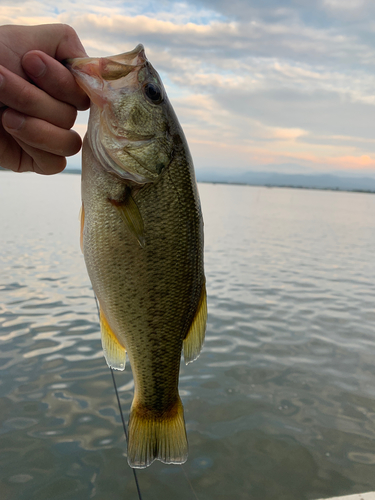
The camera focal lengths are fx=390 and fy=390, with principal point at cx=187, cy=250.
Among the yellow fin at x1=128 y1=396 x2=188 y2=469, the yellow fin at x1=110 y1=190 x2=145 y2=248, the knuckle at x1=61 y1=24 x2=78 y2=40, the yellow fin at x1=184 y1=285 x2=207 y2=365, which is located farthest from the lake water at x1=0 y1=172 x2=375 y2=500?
the knuckle at x1=61 y1=24 x2=78 y2=40

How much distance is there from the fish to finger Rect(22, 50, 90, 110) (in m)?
0.06

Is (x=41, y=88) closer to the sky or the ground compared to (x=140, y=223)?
closer to the sky

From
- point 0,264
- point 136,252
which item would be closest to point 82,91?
point 136,252

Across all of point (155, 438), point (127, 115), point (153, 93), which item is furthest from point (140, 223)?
point (155, 438)

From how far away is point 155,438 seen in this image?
2.08m

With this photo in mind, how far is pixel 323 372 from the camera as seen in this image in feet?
22.6

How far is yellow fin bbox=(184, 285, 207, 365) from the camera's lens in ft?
6.88

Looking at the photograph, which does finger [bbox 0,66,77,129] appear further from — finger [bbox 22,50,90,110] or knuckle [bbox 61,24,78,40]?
knuckle [bbox 61,24,78,40]

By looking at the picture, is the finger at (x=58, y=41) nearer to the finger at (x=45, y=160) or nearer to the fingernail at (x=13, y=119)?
the fingernail at (x=13, y=119)

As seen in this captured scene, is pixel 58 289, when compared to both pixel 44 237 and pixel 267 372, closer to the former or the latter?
pixel 267 372

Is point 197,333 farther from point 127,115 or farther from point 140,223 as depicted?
point 127,115

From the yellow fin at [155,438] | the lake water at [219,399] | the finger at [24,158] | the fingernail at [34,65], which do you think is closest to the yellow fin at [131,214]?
the finger at [24,158]

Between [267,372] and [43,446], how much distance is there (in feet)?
12.4

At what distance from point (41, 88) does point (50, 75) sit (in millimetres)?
76
